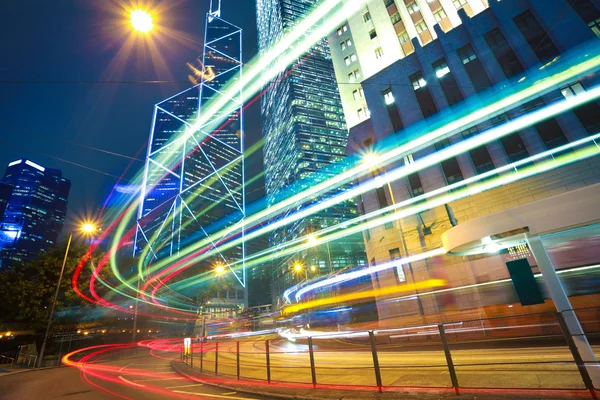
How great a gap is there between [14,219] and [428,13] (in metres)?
178

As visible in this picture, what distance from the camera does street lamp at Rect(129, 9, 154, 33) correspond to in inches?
368

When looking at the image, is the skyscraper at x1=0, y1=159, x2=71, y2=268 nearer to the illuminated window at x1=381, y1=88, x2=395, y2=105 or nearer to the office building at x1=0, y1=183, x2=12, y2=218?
the office building at x1=0, y1=183, x2=12, y2=218

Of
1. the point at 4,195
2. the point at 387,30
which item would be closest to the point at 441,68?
the point at 387,30

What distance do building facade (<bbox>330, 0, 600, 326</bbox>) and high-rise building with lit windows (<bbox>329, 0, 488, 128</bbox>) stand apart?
0.85 meters

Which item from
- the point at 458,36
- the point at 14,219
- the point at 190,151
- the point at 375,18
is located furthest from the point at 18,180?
the point at 458,36

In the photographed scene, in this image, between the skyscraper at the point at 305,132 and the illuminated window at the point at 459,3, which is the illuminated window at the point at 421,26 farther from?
the skyscraper at the point at 305,132

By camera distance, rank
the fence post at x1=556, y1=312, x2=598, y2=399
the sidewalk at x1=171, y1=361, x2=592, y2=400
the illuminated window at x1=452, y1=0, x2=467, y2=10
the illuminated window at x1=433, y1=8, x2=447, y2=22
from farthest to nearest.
A: 1. the illuminated window at x1=433, y1=8, x2=447, y2=22
2. the illuminated window at x1=452, y1=0, x2=467, y2=10
3. the sidewalk at x1=171, y1=361, x2=592, y2=400
4. the fence post at x1=556, y1=312, x2=598, y2=399

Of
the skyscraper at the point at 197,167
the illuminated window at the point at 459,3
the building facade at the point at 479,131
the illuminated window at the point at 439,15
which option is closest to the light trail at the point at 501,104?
the building facade at the point at 479,131

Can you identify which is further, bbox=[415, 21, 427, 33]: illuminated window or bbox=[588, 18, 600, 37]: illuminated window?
bbox=[415, 21, 427, 33]: illuminated window

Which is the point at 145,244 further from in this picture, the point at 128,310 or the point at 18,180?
the point at 18,180

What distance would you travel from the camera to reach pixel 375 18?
1258 inches

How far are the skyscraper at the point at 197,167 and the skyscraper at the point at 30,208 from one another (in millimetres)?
92574

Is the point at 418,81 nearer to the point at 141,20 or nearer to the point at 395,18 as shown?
the point at 395,18

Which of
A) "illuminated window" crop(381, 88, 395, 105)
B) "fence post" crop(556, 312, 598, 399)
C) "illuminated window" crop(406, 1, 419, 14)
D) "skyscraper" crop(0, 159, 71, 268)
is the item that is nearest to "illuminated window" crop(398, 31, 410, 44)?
"illuminated window" crop(406, 1, 419, 14)
